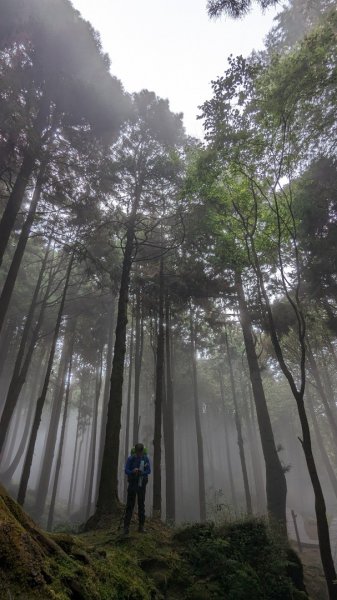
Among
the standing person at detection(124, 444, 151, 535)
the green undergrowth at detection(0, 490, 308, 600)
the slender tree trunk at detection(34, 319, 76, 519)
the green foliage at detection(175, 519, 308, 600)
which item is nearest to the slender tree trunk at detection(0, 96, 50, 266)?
the standing person at detection(124, 444, 151, 535)

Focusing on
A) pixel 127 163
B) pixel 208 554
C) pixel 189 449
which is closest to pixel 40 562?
pixel 208 554

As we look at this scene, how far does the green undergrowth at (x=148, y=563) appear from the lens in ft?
9.66

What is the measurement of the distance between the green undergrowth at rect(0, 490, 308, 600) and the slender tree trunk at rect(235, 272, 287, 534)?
5195 millimetres

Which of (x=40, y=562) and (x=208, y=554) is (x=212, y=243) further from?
(x=40, y=562)

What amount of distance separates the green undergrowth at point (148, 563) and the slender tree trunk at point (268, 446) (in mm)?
5195

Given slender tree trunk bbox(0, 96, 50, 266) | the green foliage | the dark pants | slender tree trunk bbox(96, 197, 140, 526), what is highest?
slender tree trunk bbox(0, 96, 50, 266)

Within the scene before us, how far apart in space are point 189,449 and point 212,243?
38.3 meters

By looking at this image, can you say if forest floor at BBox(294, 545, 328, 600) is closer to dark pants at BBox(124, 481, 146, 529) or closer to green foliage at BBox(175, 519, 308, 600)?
green foliage at BBox(175, 519, 308, 600)

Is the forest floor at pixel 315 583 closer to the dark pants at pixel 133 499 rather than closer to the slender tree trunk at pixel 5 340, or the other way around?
the dark pants at pixel 133 499

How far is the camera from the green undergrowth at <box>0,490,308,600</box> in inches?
116

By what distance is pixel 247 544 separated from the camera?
702cm

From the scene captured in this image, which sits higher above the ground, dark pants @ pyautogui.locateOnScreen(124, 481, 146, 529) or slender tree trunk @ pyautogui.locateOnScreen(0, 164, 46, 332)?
slender tree trunk @ pyautogui.locateOnScreen(0, 164, 46, 332)

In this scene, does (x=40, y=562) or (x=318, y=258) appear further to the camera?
(x=318, y=258)

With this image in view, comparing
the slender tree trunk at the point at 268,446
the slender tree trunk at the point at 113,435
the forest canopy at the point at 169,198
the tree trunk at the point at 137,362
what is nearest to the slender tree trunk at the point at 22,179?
the forest canopy at the point at 169,198
